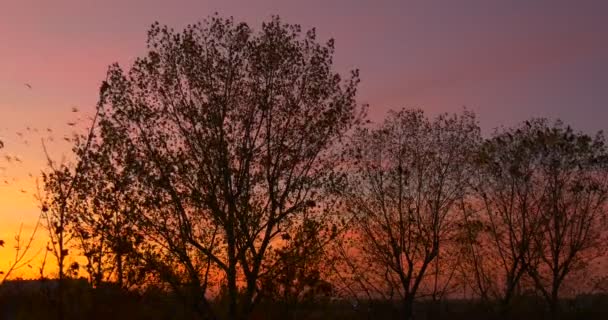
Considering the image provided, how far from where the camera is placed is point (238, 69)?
105ft

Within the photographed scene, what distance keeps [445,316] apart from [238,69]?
38283 mm

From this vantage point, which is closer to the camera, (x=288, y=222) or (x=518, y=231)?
(x=288, y=222)

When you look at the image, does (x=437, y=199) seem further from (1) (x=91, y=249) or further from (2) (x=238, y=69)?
(1) (x=91, y=249)

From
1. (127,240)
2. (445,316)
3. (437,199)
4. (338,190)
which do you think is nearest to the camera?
(127,240)

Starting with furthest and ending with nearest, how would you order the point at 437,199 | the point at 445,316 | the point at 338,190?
1. the point at 445,316
2. the point at 437,199
3. the point at 338,190

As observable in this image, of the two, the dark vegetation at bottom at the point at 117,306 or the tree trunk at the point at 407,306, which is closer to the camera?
the dark vegetation at bottom at the point at 117,306

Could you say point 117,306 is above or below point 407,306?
above

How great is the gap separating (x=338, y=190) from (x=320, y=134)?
251 centimetres

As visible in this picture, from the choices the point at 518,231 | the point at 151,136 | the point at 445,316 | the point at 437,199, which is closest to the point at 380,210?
the point at 437,199

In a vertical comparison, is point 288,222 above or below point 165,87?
below

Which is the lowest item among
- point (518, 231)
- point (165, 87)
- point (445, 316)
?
point (445, 316)

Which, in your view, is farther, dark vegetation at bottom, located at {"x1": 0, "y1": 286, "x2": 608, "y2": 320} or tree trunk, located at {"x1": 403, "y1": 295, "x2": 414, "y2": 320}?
tree trunk, located at {"x1": 403, "y1": 295, "x2": 414, "y2": 320}

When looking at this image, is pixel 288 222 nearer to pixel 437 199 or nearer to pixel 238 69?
pixel 238 69

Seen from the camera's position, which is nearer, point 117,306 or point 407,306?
point 117,306
